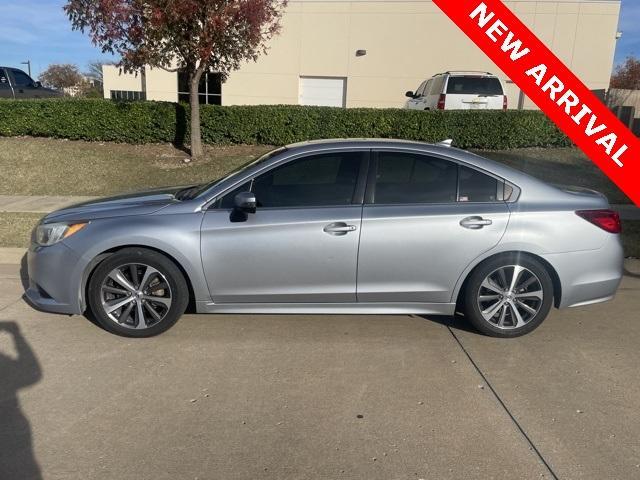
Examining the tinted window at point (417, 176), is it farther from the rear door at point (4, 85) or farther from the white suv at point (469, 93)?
the rear door at point (4, 85)

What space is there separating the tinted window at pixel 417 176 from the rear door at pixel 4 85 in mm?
17553

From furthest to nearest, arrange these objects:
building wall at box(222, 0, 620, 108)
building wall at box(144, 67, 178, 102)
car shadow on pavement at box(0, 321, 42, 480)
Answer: building wall at box(144, 67, 178, 102), building wall at box(222, 0, 620, 108), car shadow on pavement at box(0, 321, 42, 480)

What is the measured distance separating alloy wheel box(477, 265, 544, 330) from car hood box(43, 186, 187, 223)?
2.66 meters

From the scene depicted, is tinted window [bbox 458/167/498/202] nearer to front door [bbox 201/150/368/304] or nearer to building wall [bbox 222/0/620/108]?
front door [bbox 201/150/368/304]

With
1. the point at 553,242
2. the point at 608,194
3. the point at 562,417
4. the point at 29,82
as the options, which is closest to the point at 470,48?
the point at 608,194

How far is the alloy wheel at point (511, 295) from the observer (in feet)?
13.7

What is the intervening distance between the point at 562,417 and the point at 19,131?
13963 mm

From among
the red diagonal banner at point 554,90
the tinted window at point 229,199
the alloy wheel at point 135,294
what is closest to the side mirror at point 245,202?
the tinted window at point 229,199

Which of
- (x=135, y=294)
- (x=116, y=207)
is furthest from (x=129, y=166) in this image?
(x=135, y=294)

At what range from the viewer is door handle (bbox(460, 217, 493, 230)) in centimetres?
404

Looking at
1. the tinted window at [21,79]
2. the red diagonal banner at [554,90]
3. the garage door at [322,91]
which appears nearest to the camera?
the red diagonal banner at [554,90]

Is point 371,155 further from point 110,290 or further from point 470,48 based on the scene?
point 470,48

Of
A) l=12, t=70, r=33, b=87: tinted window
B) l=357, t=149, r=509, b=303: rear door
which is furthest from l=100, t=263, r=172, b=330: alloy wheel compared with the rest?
l=12, t=70, r=33, b=87: tinted window

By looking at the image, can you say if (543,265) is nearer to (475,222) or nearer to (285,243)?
(475,222)
